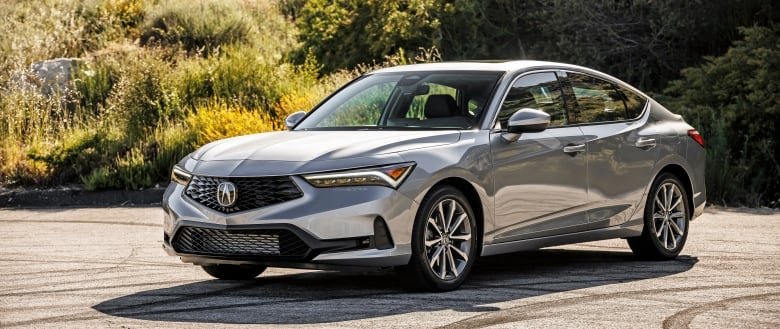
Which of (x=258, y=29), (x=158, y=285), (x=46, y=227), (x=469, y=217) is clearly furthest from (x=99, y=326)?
(x=258, y=29)

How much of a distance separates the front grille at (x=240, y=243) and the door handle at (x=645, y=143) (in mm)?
3361

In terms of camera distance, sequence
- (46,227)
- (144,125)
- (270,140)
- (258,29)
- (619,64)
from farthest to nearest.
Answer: (258,29), (619,64), (144,125), (46,227), (270,140)

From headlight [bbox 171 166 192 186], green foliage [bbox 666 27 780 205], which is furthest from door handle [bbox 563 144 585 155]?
green foliage [bbox 666 27 780 205]

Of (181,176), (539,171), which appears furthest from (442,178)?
(181,176)

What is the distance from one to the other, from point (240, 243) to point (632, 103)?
12.6ft

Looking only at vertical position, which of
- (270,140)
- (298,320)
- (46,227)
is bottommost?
(46,227)

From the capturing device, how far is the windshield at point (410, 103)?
32.2 ft

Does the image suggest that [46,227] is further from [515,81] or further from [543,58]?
[543,58]

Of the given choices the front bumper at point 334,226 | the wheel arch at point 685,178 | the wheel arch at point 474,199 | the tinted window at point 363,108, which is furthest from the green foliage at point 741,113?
the front bumper at point 334,226

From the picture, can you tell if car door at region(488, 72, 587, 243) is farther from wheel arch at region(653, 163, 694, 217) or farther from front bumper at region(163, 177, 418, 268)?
wheel arch at region(653, 163, 694, 217)

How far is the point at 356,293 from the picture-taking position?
9.27 meters

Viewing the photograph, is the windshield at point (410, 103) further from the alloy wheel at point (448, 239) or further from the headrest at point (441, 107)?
the alloy wheel at point (448, 239)

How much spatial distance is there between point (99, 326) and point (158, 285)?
1.92 m

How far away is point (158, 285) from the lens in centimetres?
985
